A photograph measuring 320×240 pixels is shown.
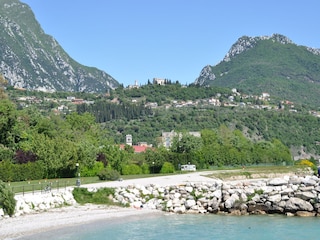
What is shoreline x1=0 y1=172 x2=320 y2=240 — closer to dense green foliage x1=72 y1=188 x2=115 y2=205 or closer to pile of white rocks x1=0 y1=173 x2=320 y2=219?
pile of white rocks x1=0 y1=173 x2=320 y2=219

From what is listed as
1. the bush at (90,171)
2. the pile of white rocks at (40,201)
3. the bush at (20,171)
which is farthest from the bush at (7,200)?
the bush at (90,171)

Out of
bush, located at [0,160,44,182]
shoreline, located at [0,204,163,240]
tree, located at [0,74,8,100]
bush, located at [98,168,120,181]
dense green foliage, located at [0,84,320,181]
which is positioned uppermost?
tree, located at [0,74,8,100]

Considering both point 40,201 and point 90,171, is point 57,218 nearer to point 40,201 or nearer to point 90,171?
point 40,201

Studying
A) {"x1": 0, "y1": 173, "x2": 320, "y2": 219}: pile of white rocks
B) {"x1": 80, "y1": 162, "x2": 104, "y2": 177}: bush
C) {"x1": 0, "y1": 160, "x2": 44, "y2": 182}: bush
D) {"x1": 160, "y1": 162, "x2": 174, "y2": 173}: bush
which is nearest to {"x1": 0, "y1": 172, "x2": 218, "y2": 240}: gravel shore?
{"x1": 0, "y1": 173, "x2": 320, "y2": 219}: pile of white rocks

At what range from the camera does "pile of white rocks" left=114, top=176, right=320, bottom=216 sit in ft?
93.7

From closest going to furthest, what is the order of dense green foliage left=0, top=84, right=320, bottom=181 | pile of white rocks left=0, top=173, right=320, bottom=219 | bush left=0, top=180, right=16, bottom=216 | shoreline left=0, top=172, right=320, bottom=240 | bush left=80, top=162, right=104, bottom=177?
1. shoreline left=0, top=172, right=320, bottom=240
2. bush left=0, top=180, right=16, bottom=216
3. pile of white rocks left=0, top=173, right=320, bottom=219
4. dense green foliage left=0, top=84, right=320, bottom=181
5. bush left=80, top=162, right=104, bottom=177

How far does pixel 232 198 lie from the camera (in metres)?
29.7

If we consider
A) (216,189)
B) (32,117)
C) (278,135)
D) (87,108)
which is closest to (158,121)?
(87,108)

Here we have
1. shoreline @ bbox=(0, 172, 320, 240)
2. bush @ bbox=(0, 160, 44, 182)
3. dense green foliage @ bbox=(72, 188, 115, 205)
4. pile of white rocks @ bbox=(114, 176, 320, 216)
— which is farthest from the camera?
bush @ bbox=(0, 160, 44, 182)

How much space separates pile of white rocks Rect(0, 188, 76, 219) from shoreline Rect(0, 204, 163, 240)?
1.49 feet

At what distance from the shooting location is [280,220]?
26.8 metres

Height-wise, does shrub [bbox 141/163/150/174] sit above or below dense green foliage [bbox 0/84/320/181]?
below

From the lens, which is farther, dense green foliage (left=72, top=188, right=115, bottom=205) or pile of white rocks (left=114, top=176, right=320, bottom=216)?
dense green foliage (left=72, top=188, right=115, bottom=205)

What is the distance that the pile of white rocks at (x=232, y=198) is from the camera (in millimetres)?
28547
